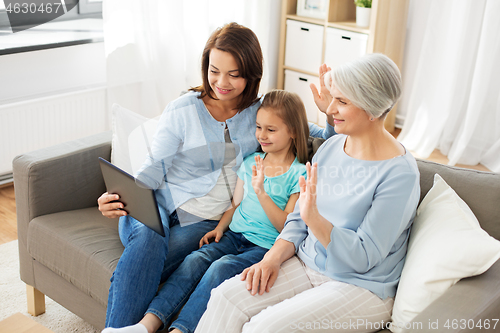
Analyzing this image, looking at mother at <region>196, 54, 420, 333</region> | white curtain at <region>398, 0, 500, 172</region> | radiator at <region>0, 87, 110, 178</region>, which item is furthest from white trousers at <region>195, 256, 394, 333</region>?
white curtain at <region>398, 0, 500, 172</region>

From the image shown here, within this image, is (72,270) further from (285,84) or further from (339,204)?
(285,84)

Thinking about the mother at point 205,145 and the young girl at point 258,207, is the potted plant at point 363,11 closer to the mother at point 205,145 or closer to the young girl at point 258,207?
the mother at point 205,145

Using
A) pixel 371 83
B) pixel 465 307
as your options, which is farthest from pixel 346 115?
pixel 465 307

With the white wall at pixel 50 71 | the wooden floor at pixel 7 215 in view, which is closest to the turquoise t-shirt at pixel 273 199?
the wooden floor at pixel 7 215

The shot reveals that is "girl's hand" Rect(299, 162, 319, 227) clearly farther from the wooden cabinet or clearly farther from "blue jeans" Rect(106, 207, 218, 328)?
the wooden cabinet

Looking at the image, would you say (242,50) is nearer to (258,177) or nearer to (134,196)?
(258,177)

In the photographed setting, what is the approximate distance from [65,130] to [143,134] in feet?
4.90

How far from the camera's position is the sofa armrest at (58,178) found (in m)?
1.76

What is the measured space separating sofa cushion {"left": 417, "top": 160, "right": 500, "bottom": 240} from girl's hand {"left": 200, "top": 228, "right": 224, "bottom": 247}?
64cm

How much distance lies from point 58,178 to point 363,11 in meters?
2.62

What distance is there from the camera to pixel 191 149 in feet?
5.46

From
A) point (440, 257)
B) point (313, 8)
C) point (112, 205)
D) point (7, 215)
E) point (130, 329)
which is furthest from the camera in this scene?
point (313, 8)

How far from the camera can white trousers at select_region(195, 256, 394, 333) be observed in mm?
1171

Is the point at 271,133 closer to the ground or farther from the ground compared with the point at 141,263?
farther from the ground
